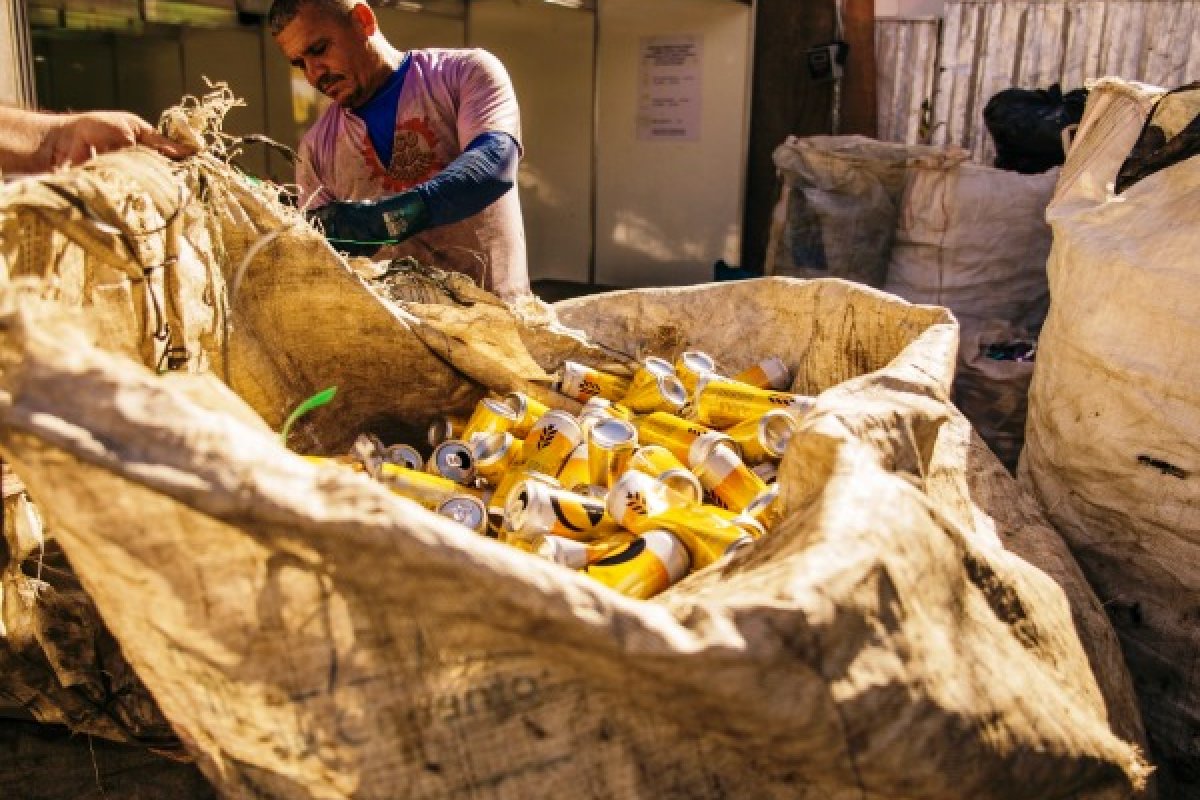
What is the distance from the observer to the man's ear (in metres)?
2.39

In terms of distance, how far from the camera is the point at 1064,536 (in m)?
1.92

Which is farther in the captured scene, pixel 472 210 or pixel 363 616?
pixel 472 210

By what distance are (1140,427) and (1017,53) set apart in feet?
13.2

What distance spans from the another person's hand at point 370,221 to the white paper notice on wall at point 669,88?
4.48 meters

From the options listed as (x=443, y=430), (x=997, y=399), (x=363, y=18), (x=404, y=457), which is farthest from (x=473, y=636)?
(x=997, y=399)

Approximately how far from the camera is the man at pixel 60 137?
1.34 meters

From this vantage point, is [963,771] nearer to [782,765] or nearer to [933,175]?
[782,765]

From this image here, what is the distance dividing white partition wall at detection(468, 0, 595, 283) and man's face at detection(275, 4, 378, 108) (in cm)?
409

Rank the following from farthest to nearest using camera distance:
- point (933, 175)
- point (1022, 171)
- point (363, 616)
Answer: point (1022, 171), point (933, 175), point (363, 616)

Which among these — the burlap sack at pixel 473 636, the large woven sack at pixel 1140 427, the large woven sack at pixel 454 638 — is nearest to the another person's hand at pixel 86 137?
the burlap sack at pixel 473 636

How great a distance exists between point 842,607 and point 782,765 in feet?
0.50

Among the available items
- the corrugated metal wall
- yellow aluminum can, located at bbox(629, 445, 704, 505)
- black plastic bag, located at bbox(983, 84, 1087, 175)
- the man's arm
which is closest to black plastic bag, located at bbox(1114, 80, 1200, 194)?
yellow aluminum can, located at bbox(629, 445, 704, 505)

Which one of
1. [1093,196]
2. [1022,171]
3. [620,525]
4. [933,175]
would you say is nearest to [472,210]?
[620,525]

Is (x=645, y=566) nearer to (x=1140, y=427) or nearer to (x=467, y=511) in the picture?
(x=467, y=511)
